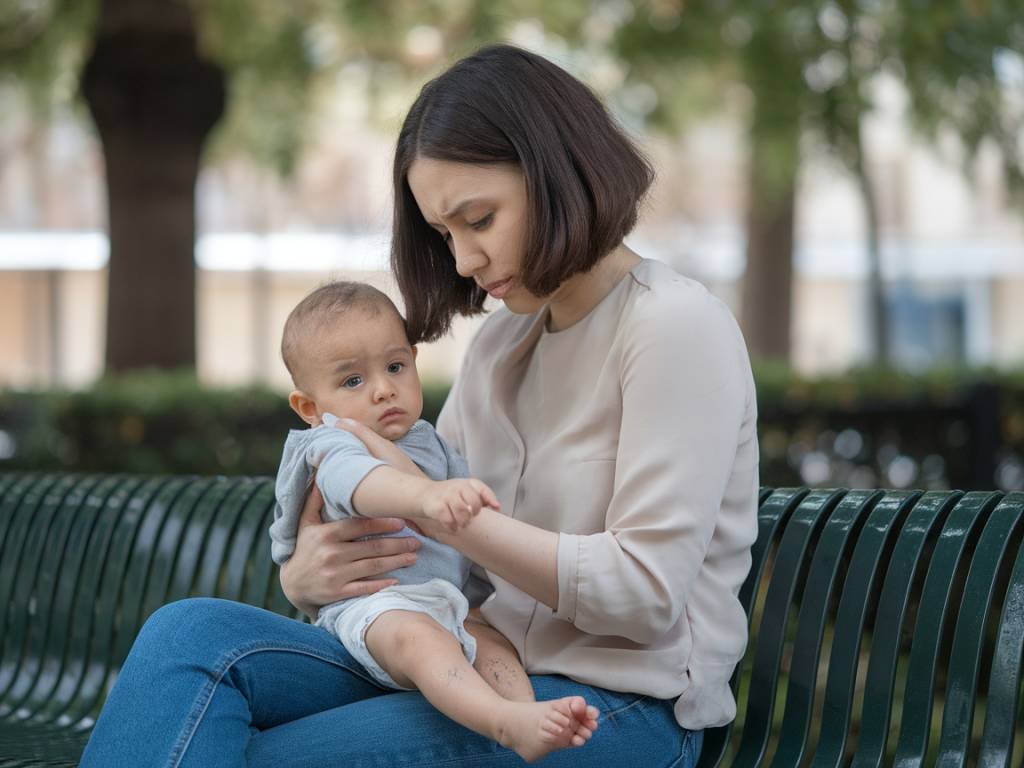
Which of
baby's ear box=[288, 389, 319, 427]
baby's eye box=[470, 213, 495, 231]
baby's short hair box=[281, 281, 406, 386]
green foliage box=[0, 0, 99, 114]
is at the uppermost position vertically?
green foliage box=[0, 0, 99, 114]

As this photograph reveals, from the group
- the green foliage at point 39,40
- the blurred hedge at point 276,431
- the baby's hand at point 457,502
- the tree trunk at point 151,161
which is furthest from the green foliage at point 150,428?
the baby's hand at point 457,502

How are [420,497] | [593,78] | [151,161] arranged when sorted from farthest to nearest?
[151,161] → [593,78] → [420,497]

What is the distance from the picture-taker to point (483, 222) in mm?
2455

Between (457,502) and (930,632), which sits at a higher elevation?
(457,502)

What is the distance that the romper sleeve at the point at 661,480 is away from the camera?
7.45 ft

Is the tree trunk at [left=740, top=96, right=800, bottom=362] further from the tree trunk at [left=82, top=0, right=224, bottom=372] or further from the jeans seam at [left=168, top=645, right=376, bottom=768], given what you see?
the jeans seam at [left=168, top=645, right=376, bottom=768]

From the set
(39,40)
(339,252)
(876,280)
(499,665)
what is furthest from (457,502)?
(339,252)

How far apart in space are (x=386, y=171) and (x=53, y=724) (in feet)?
5.28

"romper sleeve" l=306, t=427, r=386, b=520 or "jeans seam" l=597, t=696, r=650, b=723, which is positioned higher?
"romper sleeve" l=306, t=427, r=386, b=520

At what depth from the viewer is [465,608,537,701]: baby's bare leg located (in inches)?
92.6

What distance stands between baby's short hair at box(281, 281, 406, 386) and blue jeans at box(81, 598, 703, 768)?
510 mm

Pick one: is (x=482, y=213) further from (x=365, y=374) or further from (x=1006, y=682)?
(x=1006, y=682)

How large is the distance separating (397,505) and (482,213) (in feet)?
1.79

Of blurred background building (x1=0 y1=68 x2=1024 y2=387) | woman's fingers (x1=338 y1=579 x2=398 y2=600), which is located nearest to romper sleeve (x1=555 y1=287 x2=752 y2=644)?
woman's fingers (x1=338 y1=579 x2=398 y2=600)
